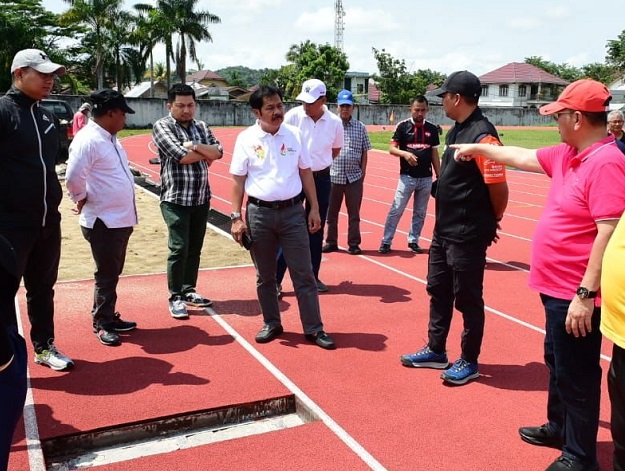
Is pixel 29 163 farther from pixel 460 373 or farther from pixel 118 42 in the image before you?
pixel 118 42

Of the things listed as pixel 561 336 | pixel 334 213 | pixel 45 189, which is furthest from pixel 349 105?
pixel 561 336

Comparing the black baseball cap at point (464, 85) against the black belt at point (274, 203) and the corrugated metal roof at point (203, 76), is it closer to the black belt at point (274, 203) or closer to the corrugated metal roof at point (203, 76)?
the black belt at point (274, 203)

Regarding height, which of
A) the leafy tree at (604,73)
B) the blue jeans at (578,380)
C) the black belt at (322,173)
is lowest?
the blue jeans at (578,380)

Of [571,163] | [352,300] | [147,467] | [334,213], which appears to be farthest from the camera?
[334,213]

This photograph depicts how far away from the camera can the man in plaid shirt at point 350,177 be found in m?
8.16

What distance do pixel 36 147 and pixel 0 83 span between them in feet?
141

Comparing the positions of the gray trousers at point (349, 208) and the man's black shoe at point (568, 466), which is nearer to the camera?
the man's black shoe at point (568, 466)

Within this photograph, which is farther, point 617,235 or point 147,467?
point 147,467

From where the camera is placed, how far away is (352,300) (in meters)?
6.32

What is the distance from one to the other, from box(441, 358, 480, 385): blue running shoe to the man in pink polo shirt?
1.07 meters

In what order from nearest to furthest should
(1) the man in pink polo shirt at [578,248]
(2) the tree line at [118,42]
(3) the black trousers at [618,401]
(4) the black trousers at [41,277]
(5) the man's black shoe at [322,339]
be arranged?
(3) the black trousers at [618,401], (1) the man in pink polo shirt at [578,248], (4) the black trousers at [41,277], (5) the man's black shoe at [322,339], (2) the tree line at [118,42]

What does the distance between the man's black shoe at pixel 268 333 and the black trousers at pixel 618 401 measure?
9.96ft

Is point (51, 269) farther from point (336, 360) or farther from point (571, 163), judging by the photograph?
point (571, 163)

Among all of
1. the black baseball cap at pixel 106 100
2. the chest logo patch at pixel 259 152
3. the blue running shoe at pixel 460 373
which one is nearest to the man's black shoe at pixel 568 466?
the blue running shoe at pixel 460 373
